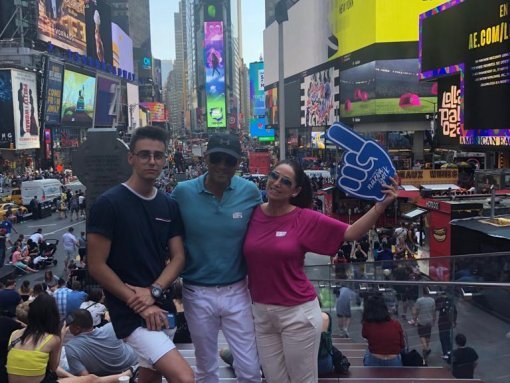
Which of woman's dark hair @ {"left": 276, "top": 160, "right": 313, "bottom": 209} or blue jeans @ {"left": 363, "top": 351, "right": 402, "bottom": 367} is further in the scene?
blue jeans @ {"left": 363, "top": 351, "right": 402, "bottom": 367}

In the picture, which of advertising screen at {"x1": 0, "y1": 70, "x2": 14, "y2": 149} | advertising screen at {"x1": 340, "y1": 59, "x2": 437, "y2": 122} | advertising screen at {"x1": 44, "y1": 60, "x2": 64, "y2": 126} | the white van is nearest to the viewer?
the white van

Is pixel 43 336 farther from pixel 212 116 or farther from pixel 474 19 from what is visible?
pixel 212 116

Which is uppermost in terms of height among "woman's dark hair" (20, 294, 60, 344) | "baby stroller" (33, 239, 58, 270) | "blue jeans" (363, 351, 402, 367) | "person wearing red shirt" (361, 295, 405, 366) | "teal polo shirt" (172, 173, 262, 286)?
"teal polo shirt" (172, 173, 262, 286)

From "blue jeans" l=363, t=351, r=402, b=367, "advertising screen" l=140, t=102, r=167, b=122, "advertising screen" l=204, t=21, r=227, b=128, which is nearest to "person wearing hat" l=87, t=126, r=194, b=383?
"blue jeans" l=363, t=351, r=402, b=367

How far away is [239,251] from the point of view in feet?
11.4

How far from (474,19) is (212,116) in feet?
453

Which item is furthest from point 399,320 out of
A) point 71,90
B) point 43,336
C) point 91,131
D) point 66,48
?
point 66,48

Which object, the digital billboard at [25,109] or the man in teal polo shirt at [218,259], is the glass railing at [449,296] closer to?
the man in teal polo shirt at [218,259]

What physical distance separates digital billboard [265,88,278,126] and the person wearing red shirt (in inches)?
3927

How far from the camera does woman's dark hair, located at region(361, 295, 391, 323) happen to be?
6.26 metres

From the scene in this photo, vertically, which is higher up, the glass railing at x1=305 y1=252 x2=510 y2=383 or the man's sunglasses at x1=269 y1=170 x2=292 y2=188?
the man's sunglasses at x1=269 y1=170 x2=292 y2=188

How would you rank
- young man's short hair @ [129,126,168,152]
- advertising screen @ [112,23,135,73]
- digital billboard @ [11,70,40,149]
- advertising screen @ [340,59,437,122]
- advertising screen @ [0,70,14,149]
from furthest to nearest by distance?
advertising screen @ [112,23,135,73], advertising screen @ [340,59,437,122], digital billboard @ [11,70,40,149], advertising screen @ [0,70,14,149], young man's short hair @ [129,126,168,152]

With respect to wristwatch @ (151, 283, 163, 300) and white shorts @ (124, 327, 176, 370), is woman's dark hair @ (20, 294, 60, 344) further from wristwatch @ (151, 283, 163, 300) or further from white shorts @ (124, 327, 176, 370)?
wristwatch @ (151, 283, 163, 300)

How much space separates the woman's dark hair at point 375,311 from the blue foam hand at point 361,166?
2943mm
